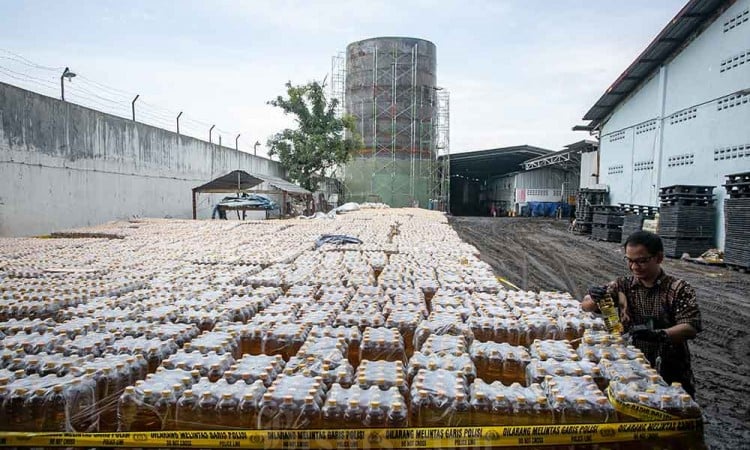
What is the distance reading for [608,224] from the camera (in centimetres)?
2000

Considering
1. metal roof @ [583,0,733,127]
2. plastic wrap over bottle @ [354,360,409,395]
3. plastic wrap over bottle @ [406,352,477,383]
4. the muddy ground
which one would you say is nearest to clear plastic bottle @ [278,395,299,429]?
plastic wrap over bottle @ [354,360,409,395]

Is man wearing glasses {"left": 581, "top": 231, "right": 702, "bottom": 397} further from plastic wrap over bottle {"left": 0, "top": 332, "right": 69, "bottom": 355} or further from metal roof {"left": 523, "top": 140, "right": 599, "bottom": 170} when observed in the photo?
metal roof {"left": 523, "top": 140, "right": 599, "bottom": 170}

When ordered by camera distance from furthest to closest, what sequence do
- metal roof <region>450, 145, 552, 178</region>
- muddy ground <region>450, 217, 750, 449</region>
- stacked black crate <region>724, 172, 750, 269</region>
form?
metal roof <region>450, 145, 552, 178</region>, stacked black crate <region>724, 172, 750, 269</region>, muddy ground <region>450, 217, 750, 449</region>

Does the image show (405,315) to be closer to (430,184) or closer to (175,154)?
(175,154)

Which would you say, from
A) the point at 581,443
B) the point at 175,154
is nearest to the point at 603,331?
the point at 581,443

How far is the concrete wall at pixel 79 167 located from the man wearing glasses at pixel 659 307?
13.8 meters

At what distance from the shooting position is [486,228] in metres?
26.2

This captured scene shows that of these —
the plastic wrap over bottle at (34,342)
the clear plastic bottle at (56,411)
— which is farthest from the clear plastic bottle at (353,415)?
the plastic wrap over bottle at (34,342)

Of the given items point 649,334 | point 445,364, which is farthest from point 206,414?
point 649,334

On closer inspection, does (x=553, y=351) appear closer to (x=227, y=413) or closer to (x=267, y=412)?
(x=267, y=412)

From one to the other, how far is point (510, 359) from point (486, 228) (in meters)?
24.1

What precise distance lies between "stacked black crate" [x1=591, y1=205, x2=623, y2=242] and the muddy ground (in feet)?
2.22

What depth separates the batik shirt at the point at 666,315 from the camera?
10.8 ft

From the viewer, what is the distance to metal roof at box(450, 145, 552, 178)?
36375 mm
